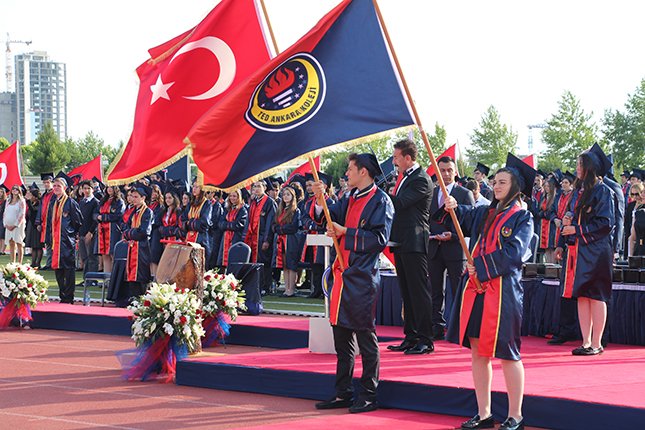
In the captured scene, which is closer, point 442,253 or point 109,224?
point 442,253

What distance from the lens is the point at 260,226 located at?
64.0 ft

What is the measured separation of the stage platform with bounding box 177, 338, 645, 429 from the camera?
705cm

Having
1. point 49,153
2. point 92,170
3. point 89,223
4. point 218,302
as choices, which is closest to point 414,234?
point 218,302

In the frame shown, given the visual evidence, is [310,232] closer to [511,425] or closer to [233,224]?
[233,224]

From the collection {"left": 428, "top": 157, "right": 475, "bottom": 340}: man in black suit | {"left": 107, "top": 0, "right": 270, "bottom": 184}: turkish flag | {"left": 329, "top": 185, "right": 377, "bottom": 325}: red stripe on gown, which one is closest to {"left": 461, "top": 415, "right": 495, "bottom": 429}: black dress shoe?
{"left": 329, "top": 185, "right": 377, "bottom": 325}: red stripe on gown

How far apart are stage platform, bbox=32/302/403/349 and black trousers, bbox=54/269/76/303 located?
1.05 metres

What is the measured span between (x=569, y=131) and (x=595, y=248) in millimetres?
53494

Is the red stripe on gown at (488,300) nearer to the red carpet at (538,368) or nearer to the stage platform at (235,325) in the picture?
the red carpet at (538,368)

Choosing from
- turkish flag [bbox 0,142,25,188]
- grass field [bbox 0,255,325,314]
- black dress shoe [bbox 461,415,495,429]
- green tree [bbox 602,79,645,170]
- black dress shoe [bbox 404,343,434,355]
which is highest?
green tree [bbox 602,79,645,170]

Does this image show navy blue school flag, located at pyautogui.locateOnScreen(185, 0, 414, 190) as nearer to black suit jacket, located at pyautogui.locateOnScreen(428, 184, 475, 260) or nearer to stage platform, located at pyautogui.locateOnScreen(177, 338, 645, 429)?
stage platform, located at pyautogui.locateOnScreen(177, 338, 645, 429)

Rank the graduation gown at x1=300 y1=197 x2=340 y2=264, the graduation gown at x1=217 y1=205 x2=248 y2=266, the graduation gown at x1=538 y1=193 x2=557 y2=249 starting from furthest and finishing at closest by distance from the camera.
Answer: the graduation gown at x1=538 y1=193 x2=557 y2=249 < the graduation gown at x1=217 y1=205 x2=248 y2=266 < the graduation gown at x1=300 y1=197 x2=340 y2=264

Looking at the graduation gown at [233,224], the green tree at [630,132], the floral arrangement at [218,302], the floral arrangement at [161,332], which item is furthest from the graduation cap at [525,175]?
the green tree at [630,132]

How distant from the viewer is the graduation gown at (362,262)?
26.3 feet

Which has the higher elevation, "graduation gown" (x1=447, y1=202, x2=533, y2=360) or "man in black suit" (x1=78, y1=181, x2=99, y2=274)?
"man in black suit" (x1=78, y1=181, x2=99, y2=274)
